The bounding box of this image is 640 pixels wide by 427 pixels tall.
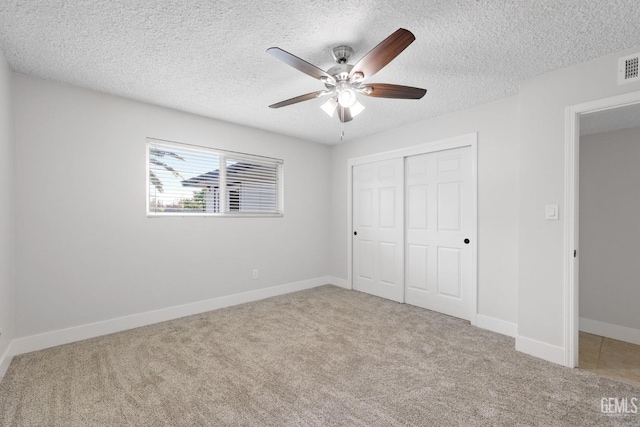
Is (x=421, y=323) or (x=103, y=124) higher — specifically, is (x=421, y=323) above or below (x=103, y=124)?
below

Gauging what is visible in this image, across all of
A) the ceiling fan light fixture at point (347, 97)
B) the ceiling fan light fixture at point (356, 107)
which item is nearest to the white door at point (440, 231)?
the ceiling fan light fixture at point (356, 107)

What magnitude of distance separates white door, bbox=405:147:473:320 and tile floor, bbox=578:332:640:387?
1014 millimetres

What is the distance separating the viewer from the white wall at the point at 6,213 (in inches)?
86.1

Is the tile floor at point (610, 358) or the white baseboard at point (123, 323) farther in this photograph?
the white baseboard at point (123, 323)

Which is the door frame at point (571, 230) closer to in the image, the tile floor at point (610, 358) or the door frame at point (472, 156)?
the tile floor at point (610, 358)

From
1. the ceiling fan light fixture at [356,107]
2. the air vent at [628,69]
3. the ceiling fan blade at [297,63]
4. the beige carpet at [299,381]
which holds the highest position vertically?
the air vent at [628,69]

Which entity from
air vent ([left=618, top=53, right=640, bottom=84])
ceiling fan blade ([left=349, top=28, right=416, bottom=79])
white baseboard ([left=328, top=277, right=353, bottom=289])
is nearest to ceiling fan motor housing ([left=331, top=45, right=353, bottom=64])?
ceiling fan blade ([left=349, top=28, right=416, bottom=79])

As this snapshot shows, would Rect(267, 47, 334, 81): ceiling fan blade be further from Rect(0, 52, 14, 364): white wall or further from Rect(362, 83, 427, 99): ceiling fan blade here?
Rect(0, 52, 14, 364): white wall

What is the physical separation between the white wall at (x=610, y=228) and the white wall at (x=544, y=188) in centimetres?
126

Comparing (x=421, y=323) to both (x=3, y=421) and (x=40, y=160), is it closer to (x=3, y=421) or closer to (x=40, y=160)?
(x=3, y=421)

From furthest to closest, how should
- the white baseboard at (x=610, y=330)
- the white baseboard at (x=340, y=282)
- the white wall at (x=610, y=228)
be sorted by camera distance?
the white baseboard at (x=340, y=282) → the white wall at (x=610, y=228) → the white baseboard at (x=610, y=330)

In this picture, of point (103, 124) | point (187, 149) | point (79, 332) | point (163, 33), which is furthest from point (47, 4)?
point (79, 332)

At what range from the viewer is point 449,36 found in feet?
6.54

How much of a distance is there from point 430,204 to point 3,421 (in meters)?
4.04
